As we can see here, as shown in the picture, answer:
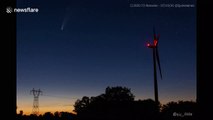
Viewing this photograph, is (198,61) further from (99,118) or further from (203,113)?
(99,118)

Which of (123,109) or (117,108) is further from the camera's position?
(117,108)

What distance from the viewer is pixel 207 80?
8328mm

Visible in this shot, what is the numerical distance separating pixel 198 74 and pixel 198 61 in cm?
33
